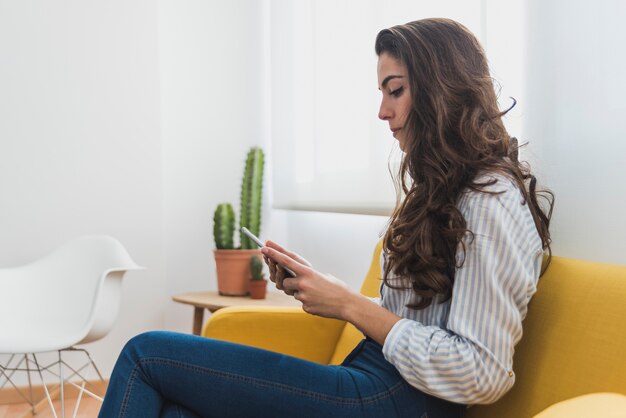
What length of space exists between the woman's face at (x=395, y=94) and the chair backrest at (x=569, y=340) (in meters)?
0.40

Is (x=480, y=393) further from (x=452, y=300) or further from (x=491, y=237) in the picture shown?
(x=491, y=237)

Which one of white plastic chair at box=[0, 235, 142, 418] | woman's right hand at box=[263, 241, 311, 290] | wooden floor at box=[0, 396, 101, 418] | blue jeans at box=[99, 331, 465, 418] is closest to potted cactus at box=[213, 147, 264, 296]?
white plastic chair at box=[0, 235, 142, 418]

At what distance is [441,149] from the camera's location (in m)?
1.37

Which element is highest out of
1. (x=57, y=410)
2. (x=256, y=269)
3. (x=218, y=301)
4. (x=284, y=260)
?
(x=284, y=260)

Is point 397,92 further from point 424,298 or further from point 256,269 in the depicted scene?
point 256,269

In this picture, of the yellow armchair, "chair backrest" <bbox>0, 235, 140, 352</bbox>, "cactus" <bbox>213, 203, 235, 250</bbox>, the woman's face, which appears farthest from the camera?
"cactus" <bbox>213, 203, 235, 250</bbox>

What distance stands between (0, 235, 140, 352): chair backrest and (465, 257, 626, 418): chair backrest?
1.83m

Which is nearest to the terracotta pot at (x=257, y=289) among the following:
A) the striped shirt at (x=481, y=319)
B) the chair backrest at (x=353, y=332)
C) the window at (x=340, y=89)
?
the window at (x=340, y=89)

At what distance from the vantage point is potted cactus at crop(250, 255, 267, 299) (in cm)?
315

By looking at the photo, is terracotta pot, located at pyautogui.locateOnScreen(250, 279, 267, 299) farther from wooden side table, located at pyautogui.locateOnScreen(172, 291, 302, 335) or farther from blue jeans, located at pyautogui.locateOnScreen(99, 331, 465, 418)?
blue jeans, located at pyautogui.locateOnScreen(99, 331, 465, 418)

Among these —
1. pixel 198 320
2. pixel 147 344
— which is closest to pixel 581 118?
Answer: pixel 147 344

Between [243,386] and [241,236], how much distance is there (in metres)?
2.04

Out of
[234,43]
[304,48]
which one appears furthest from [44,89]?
[304,48]

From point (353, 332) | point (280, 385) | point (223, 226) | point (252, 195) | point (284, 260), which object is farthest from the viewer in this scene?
point (252, 195)
